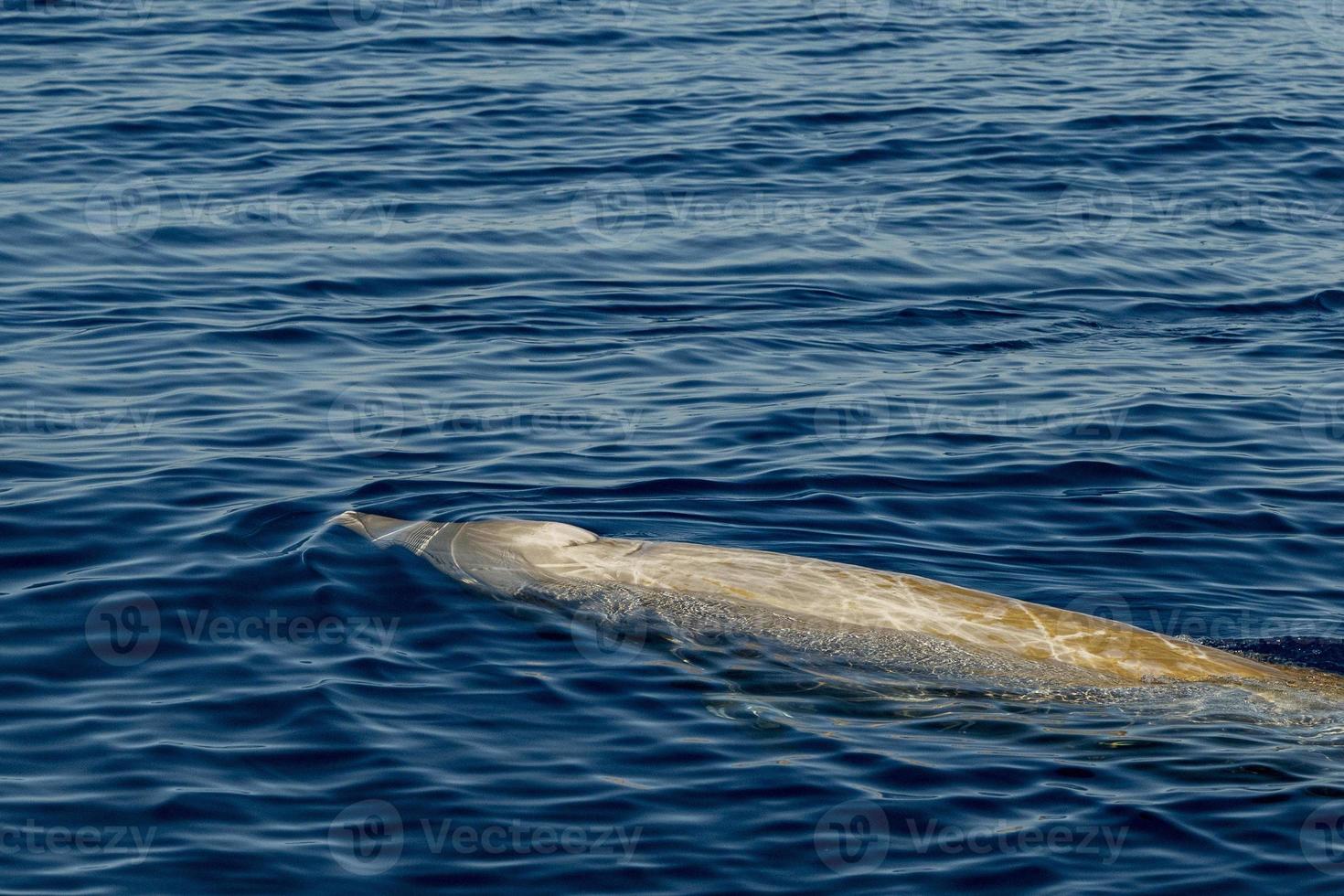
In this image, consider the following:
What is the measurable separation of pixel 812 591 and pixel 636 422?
4093 millimetres

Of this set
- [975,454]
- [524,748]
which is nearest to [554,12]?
[975,454]

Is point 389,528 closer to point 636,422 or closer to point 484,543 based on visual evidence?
point 484,543

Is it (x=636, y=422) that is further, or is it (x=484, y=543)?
(x=636, y=422)

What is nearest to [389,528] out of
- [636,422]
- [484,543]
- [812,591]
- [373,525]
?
[373,525]

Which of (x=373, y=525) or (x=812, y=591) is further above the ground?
(x=373, y=525)

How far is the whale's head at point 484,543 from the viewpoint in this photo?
425 inches

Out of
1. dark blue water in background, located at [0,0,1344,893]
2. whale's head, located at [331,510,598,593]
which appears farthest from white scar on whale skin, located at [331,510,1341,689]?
dark blue water in background, located at [0,0,1344,893]

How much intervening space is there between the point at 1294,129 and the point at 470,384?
14.6m

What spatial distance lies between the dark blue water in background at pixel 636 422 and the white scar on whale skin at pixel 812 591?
1.12 ft

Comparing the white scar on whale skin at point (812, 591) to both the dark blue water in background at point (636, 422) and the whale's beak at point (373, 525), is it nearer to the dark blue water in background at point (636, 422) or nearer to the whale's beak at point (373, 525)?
the whale's beak at point (373, 525)

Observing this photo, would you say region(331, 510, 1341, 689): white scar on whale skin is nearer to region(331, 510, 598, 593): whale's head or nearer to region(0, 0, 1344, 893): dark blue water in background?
region(331, 510, 598, 593): whale's head

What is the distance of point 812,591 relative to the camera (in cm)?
1036

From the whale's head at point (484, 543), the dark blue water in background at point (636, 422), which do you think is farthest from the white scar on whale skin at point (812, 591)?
the dark blue water in background at point (636, 422)

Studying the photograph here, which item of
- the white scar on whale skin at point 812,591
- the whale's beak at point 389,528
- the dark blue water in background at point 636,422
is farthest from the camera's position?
the whale's beak at point 389,528
